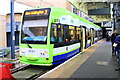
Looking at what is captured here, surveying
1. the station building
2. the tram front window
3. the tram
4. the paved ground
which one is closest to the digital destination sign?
the tram

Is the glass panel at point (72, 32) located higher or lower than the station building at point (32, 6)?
lower

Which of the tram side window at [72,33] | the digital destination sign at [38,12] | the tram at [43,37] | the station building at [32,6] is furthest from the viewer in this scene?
the station building at [32,6]

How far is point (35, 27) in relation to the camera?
902cm

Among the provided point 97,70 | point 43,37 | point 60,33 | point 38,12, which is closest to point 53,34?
point 43,37

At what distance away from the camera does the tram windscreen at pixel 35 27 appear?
8.82 m

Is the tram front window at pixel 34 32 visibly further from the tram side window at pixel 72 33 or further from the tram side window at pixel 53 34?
the tram side window at pixel 72 33

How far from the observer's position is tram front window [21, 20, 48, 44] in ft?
28.8

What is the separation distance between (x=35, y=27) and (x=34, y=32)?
0.26 m

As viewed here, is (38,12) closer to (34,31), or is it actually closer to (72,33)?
(34,31)

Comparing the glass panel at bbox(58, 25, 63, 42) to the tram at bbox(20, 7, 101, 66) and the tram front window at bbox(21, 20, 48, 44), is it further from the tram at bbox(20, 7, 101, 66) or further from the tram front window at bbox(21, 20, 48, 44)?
the tram front window at bbox(21, 20, 48, 44)

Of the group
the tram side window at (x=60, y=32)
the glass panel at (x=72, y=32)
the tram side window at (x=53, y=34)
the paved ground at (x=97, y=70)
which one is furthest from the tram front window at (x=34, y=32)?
the glass panel at (x=72, y=32)

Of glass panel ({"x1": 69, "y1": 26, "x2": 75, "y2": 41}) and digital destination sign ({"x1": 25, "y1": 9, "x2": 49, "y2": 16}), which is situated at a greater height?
digital destination sign ({"x1": 25, "y1": 9, "x2": 49, "y2": 16})

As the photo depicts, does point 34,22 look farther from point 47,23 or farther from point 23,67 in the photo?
point 23,67

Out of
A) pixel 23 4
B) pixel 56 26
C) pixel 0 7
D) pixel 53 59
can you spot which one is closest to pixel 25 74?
pixel 53 59
